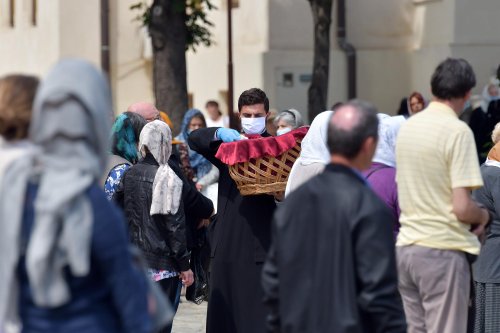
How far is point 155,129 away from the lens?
8.12 meters

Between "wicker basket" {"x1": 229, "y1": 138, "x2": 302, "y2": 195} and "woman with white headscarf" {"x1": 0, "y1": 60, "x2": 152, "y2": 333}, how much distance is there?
115 inches

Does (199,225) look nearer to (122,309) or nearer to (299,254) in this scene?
(299,254)

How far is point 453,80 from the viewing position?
675 centimetres

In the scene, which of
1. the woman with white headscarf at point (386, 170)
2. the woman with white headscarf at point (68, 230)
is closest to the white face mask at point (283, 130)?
the woman with white headscarf at point (386, 170)

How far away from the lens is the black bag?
8727 mm

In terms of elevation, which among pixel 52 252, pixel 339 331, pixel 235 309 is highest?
pixel 52 252

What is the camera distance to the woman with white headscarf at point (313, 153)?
711 centimetres

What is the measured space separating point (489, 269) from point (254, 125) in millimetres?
2090

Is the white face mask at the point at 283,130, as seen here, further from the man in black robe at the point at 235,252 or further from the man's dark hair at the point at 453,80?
the man's dark hair at the point at 453,80

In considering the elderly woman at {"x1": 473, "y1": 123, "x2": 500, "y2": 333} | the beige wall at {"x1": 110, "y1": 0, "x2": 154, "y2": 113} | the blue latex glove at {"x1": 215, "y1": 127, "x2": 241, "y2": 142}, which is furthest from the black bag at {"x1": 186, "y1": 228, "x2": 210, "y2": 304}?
the beige wall at {"x1": 110, "y1": 0, "x2": 154, "y2": 113}

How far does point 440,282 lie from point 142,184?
2.18 meters

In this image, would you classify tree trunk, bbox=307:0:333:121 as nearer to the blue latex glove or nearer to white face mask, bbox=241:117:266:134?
white face mask, bbox=241:117:266:134

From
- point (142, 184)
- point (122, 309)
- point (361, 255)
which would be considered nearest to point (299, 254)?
point (361, 255)

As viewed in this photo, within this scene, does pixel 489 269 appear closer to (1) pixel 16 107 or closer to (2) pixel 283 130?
(2) pixel 283 130
